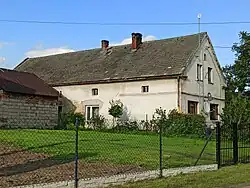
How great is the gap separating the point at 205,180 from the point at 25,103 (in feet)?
69.7

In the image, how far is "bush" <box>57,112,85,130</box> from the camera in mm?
33878

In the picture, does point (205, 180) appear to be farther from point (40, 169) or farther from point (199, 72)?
point (199, 72)

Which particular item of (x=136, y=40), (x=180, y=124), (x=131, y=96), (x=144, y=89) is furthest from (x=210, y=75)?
(x=180, y=124)

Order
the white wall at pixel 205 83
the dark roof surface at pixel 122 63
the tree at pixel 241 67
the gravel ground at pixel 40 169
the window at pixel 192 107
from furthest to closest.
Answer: the tree at pixel 241 67 < the dark roof surface at pixel 122 63 < the window at pixel 192 107 < the white wall at pixel 205 83 < the gravel ground at pixel 40 169

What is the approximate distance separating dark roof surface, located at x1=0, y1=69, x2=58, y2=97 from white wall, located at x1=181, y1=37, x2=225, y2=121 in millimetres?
9807

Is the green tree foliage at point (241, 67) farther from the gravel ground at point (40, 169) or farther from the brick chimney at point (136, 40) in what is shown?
the gravel ground at point (40, 169)

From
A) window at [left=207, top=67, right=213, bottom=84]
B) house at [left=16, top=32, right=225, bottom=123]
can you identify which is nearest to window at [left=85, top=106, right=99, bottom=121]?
house at [left=16, top=32, right=225, bottom=123]

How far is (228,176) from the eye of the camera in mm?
12680

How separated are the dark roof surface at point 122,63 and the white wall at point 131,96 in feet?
2.08

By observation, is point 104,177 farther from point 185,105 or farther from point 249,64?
point 249,64

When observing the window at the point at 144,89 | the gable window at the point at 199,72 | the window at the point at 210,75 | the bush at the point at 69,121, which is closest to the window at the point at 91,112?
the bush at the point at 69,121

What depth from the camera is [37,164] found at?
12.2m

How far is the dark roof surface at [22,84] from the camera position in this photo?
30.6m

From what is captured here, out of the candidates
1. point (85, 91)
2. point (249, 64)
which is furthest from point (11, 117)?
point (249, 64)
